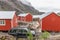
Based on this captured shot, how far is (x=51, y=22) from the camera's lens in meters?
36.9

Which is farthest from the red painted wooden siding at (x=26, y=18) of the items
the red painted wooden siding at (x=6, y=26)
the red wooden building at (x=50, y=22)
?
the red painted wooden siding at (x=6, y=26)

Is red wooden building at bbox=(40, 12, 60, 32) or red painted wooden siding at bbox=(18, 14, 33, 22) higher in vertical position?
red painted wooden siding at bbox=(18, 14, 33, 22)

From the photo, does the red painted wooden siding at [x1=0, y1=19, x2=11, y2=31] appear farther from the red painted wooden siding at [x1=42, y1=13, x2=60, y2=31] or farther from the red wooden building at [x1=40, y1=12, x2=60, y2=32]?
the red painted wooden siding at [x1=42, y1=13, x2=60, y2=31]

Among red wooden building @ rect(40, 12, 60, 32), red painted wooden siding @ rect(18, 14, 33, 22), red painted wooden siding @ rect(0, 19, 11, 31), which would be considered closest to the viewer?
red painted wooden siding @ rect(0, 19, 11, 31)

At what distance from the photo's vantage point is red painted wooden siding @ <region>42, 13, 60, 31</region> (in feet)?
120

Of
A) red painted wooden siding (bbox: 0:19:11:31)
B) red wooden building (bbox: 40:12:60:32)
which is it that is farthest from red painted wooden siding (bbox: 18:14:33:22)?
red painted wooden siding (bbox: 0:19:11:31)

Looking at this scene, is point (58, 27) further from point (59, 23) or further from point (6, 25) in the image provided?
point (6, 25)

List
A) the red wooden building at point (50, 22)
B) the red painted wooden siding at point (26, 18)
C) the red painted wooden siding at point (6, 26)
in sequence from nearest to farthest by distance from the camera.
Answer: the red painted wooden siding at point (6, 26) < the red wooden building at point (50, 22) < the red painted wooden siding at point (26, 18)

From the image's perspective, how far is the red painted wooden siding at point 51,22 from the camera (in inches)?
1443

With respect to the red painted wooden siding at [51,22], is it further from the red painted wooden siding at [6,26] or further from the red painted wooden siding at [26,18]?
the red painted wooden siding at [26,18]

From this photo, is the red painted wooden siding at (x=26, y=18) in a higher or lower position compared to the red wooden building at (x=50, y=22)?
higher

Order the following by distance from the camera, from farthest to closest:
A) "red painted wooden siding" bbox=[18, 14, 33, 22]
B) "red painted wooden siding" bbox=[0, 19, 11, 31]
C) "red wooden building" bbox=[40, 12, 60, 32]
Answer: "red painted wooden siding" bbox=[18, 14, 33, 22]
"red wooden building" bbox=[40, 12, 60, 32]
"red painted wooden siding" bbox=[0, 19, 11, 31]

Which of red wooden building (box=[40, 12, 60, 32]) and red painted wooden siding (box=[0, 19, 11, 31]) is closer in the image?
red painted wooden siding (box=[0, 19, 11, 31])

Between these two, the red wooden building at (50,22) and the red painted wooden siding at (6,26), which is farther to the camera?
the red wooden building at (50,22)
